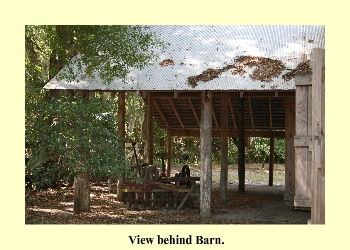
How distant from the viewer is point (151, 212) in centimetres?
1545

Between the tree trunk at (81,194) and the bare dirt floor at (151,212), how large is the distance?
0.23m

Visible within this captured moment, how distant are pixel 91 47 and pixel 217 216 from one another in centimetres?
550

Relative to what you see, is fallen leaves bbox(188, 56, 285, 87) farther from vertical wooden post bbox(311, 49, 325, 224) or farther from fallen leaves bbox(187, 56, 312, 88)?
vertical wooden post bbox(311, 49, 325, 224)

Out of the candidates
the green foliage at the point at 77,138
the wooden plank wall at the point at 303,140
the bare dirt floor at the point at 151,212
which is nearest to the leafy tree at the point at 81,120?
the green foliage at the point at 77,138

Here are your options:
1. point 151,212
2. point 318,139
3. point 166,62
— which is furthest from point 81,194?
point 318,139

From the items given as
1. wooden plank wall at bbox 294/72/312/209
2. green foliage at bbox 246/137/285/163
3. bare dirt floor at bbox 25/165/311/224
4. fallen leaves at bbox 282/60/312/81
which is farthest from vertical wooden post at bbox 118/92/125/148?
green foliage at bbox 246/137/285/163

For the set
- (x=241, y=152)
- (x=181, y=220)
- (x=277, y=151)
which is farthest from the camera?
A: (x=277, y=151)

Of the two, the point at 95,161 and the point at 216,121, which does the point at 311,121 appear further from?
the point at 216,121

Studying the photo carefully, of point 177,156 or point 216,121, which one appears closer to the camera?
point 216,121

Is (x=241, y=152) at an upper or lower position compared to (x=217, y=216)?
upper

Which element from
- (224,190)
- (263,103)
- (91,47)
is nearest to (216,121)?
(263,103)

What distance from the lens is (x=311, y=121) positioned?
947cm

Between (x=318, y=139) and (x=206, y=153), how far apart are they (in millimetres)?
5942

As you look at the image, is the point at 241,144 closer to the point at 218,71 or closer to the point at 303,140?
the point at 218,71
